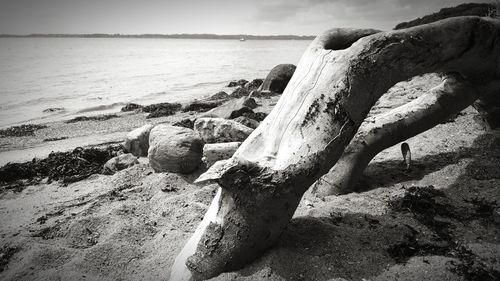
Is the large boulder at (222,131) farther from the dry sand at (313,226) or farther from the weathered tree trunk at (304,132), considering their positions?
the weathered tree trunk at (304,132)

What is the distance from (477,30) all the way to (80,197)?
4899 millimetres

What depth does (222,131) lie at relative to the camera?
480cm

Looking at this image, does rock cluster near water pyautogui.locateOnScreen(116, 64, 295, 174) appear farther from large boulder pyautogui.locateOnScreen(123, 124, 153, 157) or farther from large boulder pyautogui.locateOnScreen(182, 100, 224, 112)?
large boulder pyautogui.locateOnScreen(182, 100, 224, 112)

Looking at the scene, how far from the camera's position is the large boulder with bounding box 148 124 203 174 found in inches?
158

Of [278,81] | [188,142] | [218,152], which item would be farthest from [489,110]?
[278,81]

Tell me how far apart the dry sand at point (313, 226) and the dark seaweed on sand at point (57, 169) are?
31 cm

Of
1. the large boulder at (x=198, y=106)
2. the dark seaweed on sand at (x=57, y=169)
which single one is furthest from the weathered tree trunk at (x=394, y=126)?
the large boulder at (x=198, y=106)

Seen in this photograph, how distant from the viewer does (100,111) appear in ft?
34.1

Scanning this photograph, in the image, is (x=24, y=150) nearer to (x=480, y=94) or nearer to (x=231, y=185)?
(x=231, y=185)

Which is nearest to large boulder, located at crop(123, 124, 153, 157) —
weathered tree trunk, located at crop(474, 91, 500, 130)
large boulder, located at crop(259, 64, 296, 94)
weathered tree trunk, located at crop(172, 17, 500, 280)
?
weathered tree trunk, located at crop(172, 17, 500, 280)

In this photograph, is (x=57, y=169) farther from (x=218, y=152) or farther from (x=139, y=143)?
(x=218, y=152)

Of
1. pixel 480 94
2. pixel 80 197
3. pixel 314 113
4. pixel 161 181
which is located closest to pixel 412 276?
pixel 314 113

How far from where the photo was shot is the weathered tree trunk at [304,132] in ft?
6.55

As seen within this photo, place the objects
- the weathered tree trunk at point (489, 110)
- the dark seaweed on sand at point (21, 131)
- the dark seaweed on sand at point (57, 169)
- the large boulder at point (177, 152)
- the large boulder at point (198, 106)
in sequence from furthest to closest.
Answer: the large boulder at point (198, 106)
the dark seaweed on sand at point (21, 131)
the dark seaweed on sand at point (57, 169)
the large boulder at point (177, 152)
the weathered tree trunk at point (489, 110)
